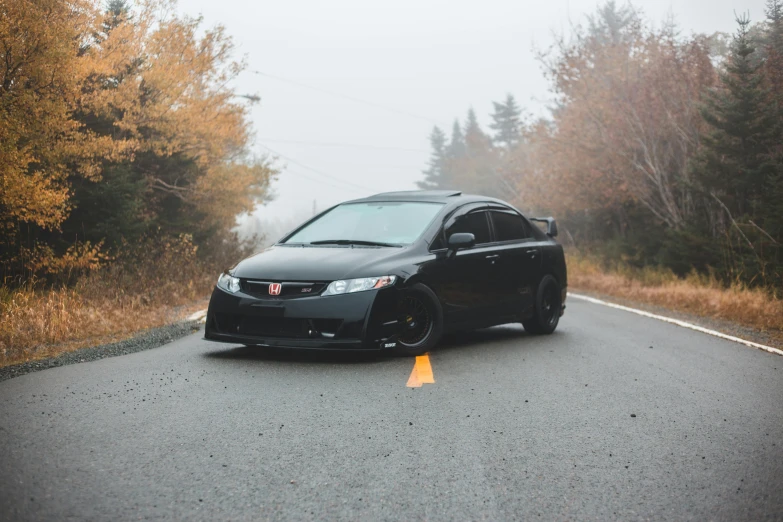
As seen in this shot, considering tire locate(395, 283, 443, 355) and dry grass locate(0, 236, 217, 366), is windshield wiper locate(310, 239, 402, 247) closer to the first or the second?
tire locate(395, 283, 443, 355)

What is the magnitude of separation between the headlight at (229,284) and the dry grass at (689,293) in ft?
21.6

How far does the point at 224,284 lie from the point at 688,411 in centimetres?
417

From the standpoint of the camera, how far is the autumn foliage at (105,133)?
12125mm

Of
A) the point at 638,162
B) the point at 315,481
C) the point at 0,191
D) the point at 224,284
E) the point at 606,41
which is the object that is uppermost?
the point at 606,41

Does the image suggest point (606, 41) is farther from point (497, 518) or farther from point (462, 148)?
point (462, 148)

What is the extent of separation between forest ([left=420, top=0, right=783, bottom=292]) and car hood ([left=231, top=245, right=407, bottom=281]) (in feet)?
35.5

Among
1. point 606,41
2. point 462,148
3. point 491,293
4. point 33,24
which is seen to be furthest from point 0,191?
point 462,148

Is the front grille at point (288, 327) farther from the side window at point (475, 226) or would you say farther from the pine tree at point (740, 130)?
the pine tree at point (740, 130)

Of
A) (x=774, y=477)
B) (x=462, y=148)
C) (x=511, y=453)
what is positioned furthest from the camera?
(x=462, y=148)

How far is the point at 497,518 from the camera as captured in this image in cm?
351

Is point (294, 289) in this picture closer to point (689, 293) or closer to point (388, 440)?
point (388, 440)

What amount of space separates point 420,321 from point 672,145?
17.4m

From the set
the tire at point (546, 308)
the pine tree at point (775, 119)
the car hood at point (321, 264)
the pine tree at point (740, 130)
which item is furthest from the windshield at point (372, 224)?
the pine tree at point (740, 130)

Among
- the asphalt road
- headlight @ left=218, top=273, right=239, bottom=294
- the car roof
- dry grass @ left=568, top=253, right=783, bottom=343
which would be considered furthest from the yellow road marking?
dry grass @ left=568, top=253, right=783, bottom=343
